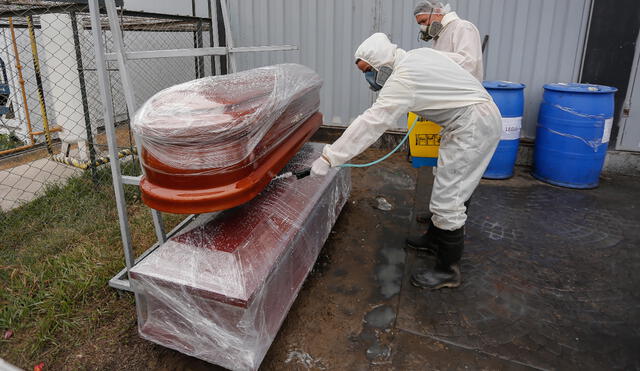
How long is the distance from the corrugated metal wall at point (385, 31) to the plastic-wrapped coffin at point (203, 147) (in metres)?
3.47

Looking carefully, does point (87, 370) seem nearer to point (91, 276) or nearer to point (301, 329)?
point (91, 276)

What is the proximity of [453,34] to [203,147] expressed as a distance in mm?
2537

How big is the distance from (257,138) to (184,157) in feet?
1.37

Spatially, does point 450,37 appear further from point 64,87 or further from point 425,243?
point 64,87

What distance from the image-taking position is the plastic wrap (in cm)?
189

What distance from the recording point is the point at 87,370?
7.01 ft

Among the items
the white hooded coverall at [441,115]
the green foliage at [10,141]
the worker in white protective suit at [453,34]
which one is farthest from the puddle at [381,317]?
the green foliage at [10,141]

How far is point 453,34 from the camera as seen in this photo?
136 inches

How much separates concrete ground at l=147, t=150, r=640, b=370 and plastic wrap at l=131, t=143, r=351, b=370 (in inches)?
9.9

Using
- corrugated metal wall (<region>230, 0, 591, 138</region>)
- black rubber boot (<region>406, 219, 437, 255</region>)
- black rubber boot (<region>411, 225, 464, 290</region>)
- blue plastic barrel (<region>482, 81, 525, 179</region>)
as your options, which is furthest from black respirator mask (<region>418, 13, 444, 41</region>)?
black rubber boot (<region>411, 225, 464, 290</region>)

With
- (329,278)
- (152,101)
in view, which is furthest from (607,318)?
(152,101)

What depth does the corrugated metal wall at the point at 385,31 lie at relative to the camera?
4.71 m

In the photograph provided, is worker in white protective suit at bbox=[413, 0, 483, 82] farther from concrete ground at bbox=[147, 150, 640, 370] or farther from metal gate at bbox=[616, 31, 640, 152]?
metal gate at bbox=[616, 31, 640, 152]

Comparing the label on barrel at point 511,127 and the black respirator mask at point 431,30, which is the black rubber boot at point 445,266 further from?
the label on barrel at point 511,127
